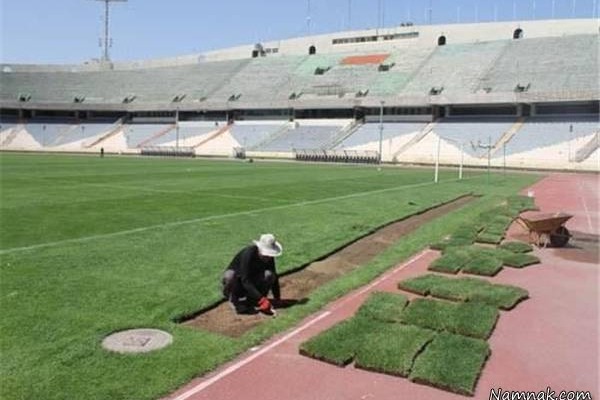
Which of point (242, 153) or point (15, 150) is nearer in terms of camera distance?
point (242, 153)

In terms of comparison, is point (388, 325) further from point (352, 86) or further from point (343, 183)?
point (352, 86)

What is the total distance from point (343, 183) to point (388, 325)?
27.2m

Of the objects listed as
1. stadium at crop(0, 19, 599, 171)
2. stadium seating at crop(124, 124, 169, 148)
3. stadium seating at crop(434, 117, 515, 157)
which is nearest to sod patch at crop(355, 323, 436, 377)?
stadium at crop(0, 19, 599, 171)

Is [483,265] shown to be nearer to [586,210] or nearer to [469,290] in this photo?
[469,290]

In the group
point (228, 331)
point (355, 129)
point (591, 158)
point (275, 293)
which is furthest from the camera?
point (355, 129)

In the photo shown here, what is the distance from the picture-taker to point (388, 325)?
26.1ft

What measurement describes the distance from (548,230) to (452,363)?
358 inches

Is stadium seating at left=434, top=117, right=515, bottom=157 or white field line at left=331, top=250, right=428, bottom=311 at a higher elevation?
stadium seating at left=434, top=117, right=515, bottom=157

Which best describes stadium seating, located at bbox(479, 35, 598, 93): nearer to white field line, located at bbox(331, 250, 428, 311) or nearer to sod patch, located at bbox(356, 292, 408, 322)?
white field line, located at bbox(331, 250, 428, 311)

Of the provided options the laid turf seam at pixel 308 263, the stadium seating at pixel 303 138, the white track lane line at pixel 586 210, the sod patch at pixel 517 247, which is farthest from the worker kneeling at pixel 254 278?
the stadium seating at pixel 303 138

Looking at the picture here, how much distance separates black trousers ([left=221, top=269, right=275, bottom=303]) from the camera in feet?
28.9

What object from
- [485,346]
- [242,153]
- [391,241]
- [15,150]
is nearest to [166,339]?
[485,346]

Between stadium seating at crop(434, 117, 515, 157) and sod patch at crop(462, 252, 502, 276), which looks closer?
sod patch at crop(462, 252, 502, 276)

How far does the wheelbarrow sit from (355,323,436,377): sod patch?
26.1 feet
